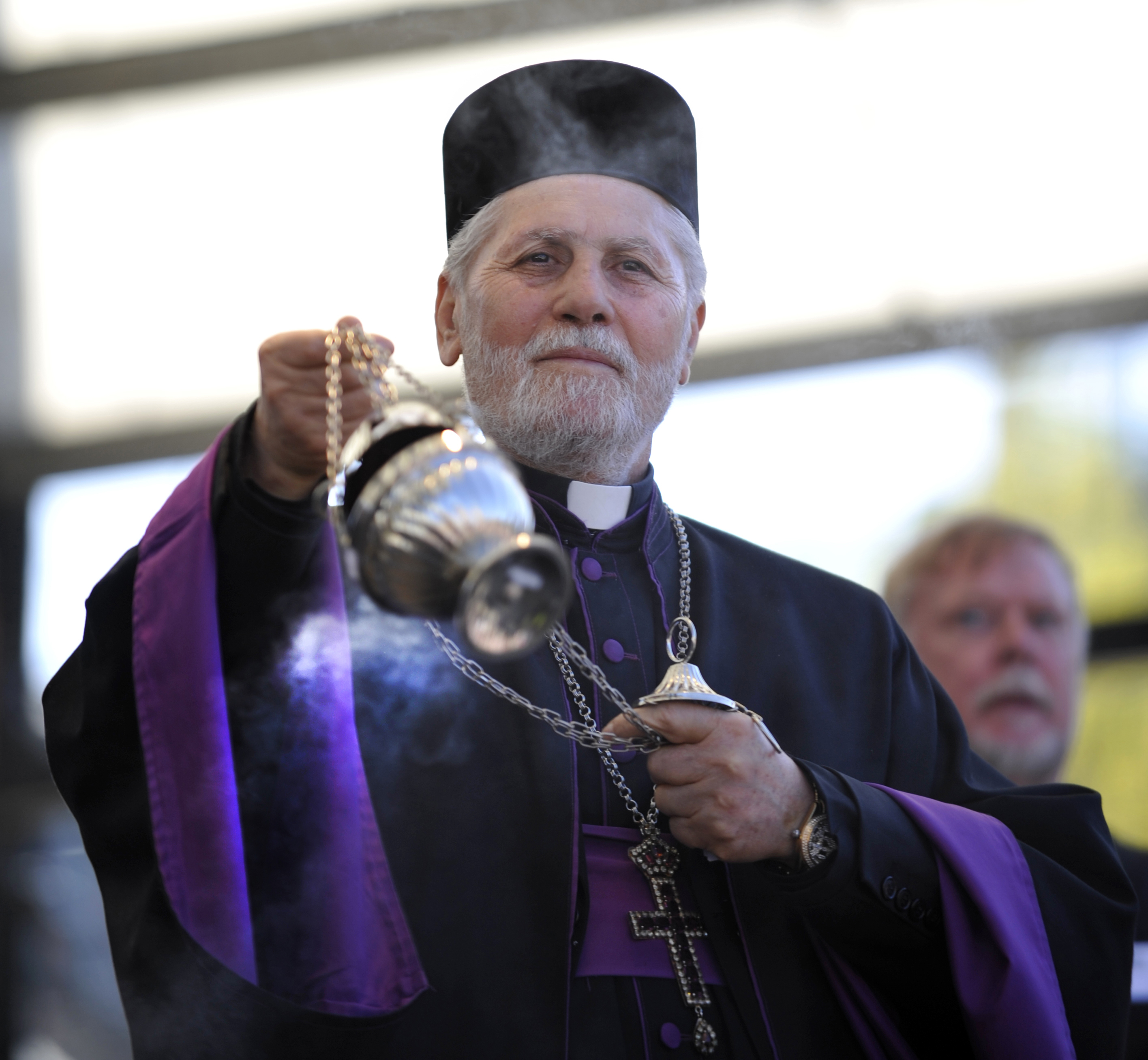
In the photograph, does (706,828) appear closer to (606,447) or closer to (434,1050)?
(434,1050)

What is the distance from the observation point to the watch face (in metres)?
1.79

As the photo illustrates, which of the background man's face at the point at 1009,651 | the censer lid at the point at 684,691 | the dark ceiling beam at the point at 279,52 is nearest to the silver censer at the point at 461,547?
the censer lid at the point at 684,691

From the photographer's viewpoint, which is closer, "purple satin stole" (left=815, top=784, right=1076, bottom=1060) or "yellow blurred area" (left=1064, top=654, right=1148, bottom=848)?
"purple satin stole" (left=815, top=784, right=1076, bottom=1060)

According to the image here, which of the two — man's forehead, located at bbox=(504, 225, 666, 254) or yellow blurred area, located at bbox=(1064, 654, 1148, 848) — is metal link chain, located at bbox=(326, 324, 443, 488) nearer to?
man's forehead, located at bbox=(504, 225, 666, 254)

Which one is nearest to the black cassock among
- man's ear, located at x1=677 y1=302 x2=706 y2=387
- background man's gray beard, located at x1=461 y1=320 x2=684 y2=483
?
background man's gray beard, located at x1=461 y1=320 x2=684 y2=483

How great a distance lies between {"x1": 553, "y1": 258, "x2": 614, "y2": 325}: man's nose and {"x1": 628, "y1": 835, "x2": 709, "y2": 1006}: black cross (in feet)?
2.76

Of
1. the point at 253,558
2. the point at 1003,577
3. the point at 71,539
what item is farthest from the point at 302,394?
the point at 1003,577

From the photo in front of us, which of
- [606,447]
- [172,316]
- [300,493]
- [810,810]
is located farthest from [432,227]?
[810,810]

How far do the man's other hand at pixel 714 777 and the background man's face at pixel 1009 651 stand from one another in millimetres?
1993

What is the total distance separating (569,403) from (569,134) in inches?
24.7

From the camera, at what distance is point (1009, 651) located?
→ 3.68 metres

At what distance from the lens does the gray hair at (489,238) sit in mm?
2396

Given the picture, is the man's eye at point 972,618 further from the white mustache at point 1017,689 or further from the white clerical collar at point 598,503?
the white clerical collar at point 598,503

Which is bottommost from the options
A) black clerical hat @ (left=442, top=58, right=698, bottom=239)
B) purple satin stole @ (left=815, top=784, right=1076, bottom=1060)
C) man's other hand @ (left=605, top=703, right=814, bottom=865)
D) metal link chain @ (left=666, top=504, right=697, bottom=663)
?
purple satin stole @ (left=815, top=784, right=1076, bottom=1060)
